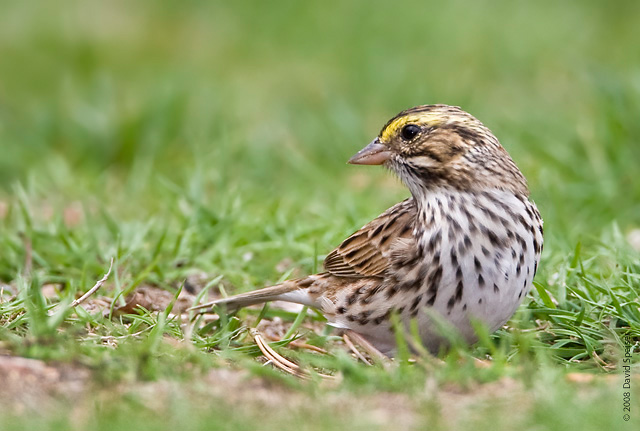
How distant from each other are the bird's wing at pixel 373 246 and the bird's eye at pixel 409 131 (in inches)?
12.6

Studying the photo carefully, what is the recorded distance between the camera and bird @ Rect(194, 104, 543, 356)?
4445 millimetres

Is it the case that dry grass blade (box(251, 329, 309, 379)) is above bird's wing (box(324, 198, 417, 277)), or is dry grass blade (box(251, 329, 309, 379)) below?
below

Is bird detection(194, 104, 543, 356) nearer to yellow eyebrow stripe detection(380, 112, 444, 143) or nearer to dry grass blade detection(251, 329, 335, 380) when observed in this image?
yellow eyebrow stripe detection(380, 112, 444, 143)

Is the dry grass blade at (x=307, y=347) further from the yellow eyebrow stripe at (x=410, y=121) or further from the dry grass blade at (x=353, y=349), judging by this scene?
the yellow eyebrow stripe at (x=410, y=121)

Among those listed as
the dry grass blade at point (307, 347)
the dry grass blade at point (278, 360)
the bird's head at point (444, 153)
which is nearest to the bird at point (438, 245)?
the bird's head at point (444, 153)

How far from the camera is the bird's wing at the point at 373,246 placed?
4.79m

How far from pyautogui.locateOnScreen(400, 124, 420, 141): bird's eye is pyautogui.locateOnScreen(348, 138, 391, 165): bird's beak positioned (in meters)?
0.11

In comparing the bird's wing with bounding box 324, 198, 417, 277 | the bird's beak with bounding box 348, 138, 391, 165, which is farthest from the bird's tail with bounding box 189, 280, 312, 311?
the bird's beak with bounding box 348, 138, 391, 165

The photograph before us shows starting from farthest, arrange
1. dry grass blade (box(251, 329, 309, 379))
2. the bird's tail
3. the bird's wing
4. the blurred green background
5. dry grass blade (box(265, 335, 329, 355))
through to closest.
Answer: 1. the blurred green background
2. the bird's tail
3. dry grass blade (box(265, 335, 329, 355))
4. the bird's wing
5. dry grass blade (box(251, 329, 309, 379))

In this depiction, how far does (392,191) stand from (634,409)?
432 cm

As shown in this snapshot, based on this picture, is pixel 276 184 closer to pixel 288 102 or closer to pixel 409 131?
pixel 288 102

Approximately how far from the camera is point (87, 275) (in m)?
5.82

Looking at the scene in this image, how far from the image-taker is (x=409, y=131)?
4.86m

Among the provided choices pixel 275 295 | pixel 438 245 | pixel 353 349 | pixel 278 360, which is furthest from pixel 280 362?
pixel 438 245
